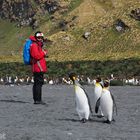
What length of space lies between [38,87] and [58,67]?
69886 millimetres

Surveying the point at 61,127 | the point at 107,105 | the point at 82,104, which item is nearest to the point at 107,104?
the point at 107,105

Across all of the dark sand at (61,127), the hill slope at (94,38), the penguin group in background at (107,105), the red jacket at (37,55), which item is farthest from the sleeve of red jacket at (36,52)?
the hill slope at (94,38)

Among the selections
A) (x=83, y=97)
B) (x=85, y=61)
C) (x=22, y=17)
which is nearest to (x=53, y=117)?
(x=83, y=97)

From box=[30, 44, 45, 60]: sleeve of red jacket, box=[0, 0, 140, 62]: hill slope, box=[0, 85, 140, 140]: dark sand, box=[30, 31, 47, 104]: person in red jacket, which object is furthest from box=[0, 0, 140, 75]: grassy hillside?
box=[0, 85, 140, 140]: dark sand

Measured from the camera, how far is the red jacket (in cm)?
1770

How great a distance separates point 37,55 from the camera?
58.1 feet

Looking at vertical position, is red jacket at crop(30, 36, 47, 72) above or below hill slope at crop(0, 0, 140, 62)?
below

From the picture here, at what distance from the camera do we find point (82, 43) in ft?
381

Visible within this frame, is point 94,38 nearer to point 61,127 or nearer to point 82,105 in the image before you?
point 82,105

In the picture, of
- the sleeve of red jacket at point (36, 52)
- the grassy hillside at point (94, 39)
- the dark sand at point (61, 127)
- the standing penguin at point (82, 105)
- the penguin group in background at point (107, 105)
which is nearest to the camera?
the dark sand at point (61, 127)

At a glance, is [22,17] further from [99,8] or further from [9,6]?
[99,8]

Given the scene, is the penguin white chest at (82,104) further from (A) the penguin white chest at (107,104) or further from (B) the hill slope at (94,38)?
(B) the hill slope at (94,38)

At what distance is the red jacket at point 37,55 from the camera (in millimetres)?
17703

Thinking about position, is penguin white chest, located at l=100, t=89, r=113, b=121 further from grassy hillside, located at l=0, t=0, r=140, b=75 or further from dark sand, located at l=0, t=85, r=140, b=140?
grassy hillside, located at l=0, t=0, r=140, b=75
